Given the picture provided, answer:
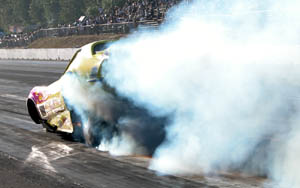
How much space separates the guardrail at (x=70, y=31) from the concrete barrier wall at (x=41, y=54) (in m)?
3.18

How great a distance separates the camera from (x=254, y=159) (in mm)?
5844

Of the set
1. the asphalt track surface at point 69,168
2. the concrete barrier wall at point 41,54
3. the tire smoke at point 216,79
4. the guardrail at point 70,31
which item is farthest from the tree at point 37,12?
the tire smoke at point 216,79

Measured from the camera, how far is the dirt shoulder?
110 ft

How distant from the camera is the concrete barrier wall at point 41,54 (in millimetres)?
31534

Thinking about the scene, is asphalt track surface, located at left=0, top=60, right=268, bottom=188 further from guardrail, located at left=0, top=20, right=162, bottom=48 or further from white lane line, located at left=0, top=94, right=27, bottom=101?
guardrail, located at left=0, top=20, right=162, bottom=48

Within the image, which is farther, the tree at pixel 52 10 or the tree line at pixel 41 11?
the tree at pixel 52 10

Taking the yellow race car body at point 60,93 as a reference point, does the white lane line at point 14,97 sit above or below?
below

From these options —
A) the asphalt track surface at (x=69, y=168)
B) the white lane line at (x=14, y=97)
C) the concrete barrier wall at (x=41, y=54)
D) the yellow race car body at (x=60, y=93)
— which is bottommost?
the concrete barrier wall at (x=41, y=54)

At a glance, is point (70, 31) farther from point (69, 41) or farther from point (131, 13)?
point (131, 13)

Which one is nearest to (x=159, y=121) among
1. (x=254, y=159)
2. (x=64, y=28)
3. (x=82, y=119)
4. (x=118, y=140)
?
(x=118, y=140)

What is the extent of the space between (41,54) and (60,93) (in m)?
29.2

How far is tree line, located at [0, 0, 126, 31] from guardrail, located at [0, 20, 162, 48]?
15197 millimetres

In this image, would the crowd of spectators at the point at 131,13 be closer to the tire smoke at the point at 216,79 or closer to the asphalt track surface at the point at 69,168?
the asphalt track surface at the point at 69,168

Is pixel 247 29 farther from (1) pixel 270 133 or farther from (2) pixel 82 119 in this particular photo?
(2) pixel 82 119
